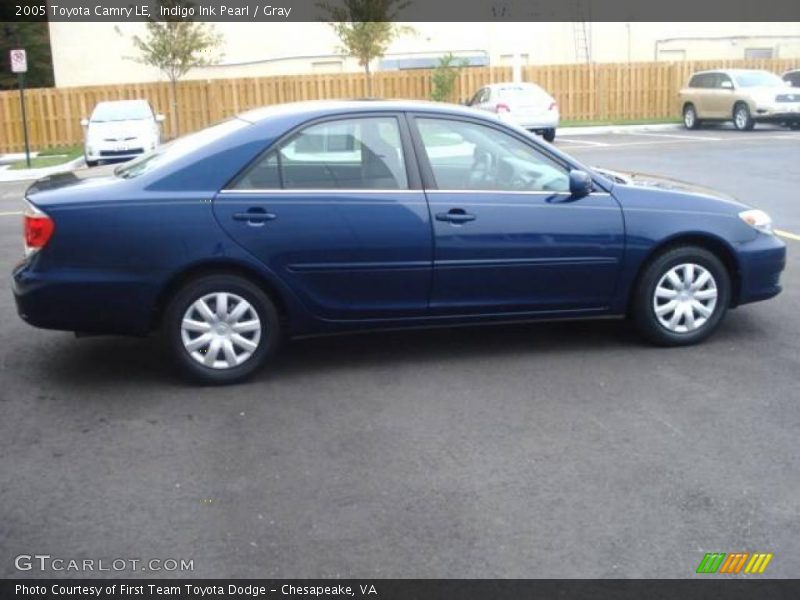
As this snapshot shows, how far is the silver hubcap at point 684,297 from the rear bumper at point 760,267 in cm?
23

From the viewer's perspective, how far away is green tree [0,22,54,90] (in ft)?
125

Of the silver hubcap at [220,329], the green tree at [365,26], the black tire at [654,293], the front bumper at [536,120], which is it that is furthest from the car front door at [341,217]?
the green tree at [365,26]

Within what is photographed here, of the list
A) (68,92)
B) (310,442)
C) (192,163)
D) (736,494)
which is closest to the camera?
(736,494)

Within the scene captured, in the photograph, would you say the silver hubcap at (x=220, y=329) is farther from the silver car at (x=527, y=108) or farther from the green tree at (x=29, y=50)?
the green tree at (x=29, y=50)

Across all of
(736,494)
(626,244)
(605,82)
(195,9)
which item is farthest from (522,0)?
(736,494)

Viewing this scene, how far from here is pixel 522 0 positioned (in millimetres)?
36500

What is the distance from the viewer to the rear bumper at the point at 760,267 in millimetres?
6480

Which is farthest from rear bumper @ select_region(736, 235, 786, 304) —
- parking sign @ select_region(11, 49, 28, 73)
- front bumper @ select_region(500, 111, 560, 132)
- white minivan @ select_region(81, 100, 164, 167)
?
front bumper @ select_region(500, 111, 560, 132)

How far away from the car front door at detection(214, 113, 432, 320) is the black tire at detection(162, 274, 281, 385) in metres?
0.19

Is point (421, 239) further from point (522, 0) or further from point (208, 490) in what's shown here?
point (522, 0)

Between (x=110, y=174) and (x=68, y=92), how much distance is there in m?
24.4

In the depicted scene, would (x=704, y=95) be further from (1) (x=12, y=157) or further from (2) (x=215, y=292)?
(2) (x=215, y=292)

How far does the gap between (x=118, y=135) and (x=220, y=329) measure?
1644 cm

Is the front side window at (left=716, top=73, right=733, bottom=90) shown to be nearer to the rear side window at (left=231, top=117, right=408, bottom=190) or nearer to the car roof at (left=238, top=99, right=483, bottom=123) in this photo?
the car roof at (left=238, top=99, right=483, bottom=123)
